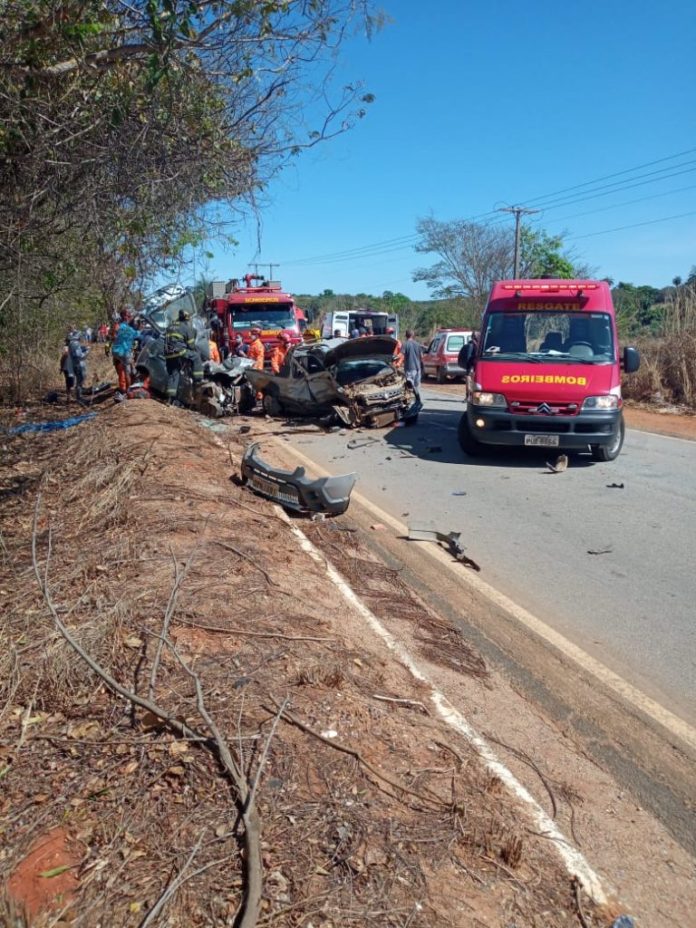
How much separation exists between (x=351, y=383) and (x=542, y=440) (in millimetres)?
4890

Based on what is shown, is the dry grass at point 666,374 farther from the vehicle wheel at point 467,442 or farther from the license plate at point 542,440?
the license plate at point 542,440

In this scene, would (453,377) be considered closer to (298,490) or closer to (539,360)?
(539,360)

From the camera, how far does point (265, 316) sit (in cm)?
2295

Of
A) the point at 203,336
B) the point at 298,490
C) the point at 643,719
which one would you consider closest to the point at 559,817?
the point at 643,719

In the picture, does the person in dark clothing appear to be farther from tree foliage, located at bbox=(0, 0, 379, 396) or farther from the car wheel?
tree foliage, located at bbox=(0, 0, 379, 396)

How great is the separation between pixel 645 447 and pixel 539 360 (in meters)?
3.28

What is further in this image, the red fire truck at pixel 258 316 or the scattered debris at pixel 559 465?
the red fire truck at pixel 258 316

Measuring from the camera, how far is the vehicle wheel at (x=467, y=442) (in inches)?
438

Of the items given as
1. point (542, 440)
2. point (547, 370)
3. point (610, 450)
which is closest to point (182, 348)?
point (547, 370)

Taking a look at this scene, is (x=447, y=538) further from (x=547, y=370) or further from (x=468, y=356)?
(x=468, y=356)

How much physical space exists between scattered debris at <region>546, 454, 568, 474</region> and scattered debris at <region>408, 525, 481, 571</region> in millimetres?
3333

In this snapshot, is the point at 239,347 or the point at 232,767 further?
the point at 239,347

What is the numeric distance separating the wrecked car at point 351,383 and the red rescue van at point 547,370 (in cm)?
270

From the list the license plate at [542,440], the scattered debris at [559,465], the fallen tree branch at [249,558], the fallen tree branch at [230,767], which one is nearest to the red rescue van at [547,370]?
the license plate at [542,440]
